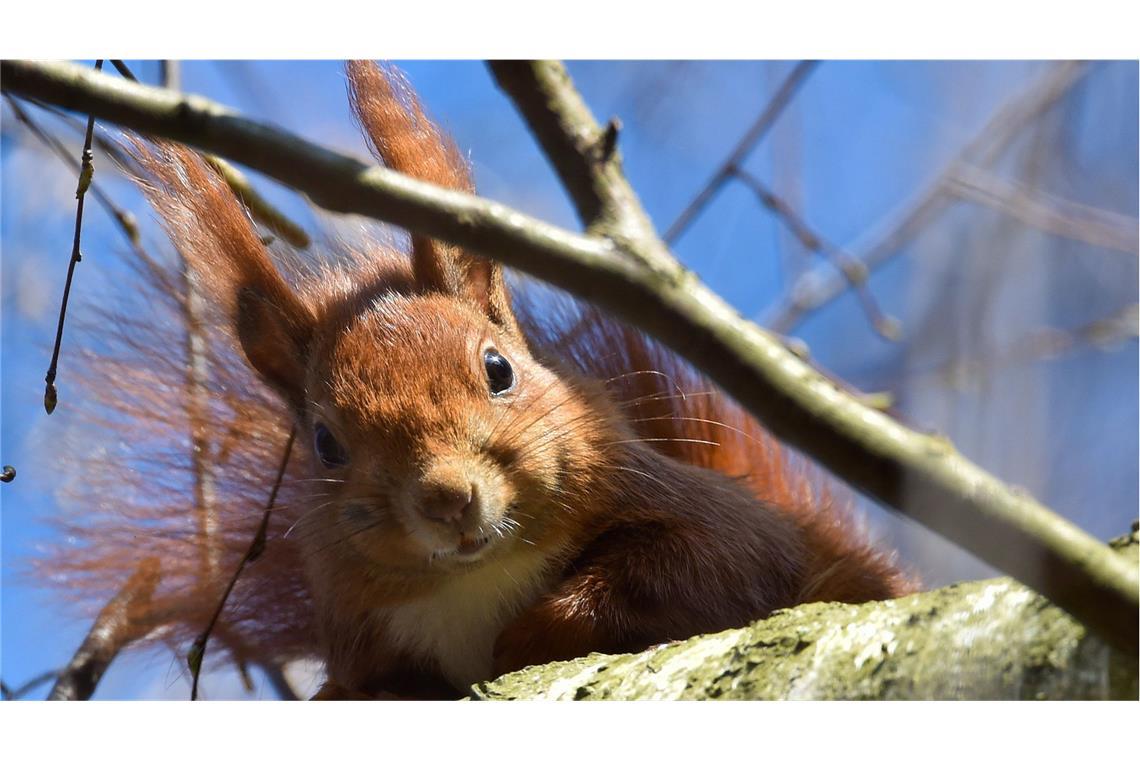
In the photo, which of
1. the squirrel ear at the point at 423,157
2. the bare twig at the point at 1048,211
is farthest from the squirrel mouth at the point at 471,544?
the bare twig at the point at 1048,211

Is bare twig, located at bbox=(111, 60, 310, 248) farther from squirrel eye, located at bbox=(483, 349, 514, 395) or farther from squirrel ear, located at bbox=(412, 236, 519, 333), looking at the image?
squirrel eye, located at bbox=(483, 349, 514, 395)

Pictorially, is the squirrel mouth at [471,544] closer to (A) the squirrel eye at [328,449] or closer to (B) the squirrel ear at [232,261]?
(A) the squirrel eye at [328,449]

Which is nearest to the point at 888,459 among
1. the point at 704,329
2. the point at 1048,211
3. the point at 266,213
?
the point at 704,329

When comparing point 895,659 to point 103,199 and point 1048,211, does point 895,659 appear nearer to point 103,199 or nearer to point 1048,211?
point 1048,211

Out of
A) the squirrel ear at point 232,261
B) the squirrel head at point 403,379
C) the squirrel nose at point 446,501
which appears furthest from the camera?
the squirrel ear at point 232,261

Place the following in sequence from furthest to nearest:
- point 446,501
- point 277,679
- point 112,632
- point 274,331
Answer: point 277,679 < point 112,632 < point 274,331 < point 446,501

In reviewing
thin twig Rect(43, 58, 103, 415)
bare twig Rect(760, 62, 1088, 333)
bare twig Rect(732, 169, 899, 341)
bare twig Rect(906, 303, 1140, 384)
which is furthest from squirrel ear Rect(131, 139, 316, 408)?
bare twig Rect(906, 303, 1140, 384)
